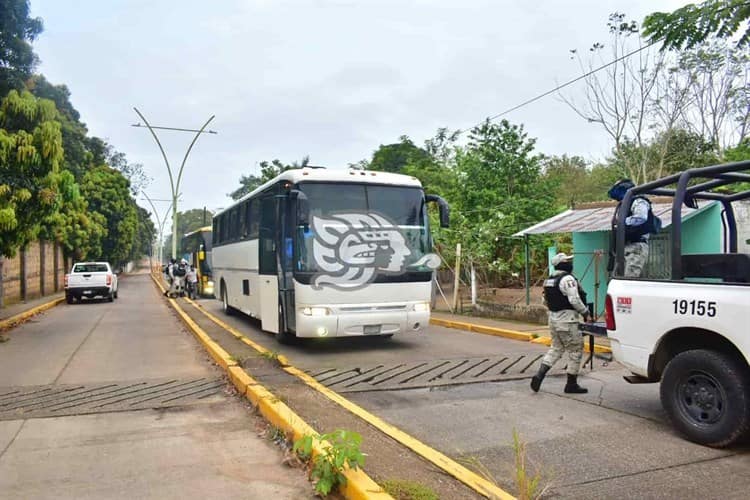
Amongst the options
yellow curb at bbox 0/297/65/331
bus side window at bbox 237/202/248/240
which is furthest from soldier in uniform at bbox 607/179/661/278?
yellow curb at bbox 0/297/65/331

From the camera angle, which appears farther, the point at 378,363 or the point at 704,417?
the point at 378,363

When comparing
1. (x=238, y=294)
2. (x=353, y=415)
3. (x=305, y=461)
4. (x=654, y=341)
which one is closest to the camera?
(x=305, y=461)

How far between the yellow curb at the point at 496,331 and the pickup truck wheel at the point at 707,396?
4.51 metres

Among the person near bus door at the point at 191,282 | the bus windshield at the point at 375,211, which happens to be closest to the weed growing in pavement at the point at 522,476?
the bus windshield at the point at 375,211

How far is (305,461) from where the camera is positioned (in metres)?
4.62

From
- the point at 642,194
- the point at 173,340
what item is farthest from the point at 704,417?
the point at 173,340

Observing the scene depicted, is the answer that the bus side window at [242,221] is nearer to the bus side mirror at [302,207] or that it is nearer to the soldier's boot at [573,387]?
the bus side mirror at [302,207]

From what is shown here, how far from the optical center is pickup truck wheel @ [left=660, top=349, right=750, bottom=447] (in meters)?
4.67

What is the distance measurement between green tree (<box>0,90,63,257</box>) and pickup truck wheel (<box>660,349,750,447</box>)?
1091 cm

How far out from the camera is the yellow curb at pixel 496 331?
995 cm

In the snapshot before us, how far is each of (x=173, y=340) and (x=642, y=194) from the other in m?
9.63

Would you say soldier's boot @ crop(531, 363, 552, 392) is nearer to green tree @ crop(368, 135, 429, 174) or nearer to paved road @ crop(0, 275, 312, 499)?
paved road @ crop(0, 275, 312, 499)

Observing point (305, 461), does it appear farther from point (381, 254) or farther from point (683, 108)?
point (683, 108)

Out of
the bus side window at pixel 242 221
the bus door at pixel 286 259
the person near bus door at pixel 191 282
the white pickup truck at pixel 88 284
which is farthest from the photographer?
the person near bus door at pixel 191 282
